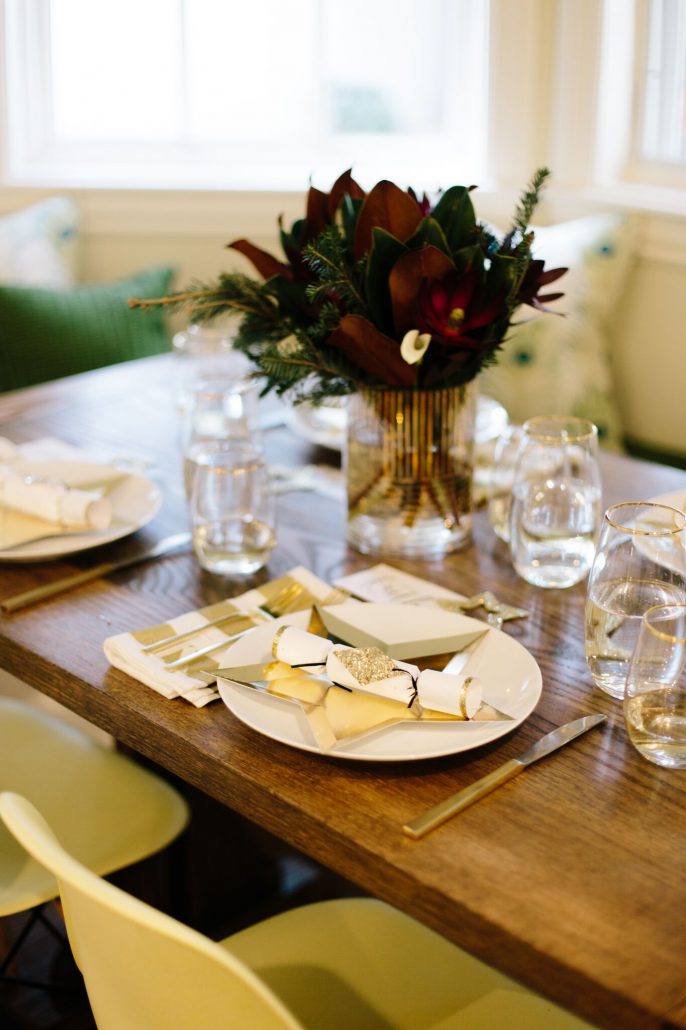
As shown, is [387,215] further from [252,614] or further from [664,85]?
[664,85]

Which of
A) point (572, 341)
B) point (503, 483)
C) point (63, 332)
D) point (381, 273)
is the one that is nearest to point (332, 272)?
point (381, 273)

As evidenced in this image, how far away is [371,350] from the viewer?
1.24 metres

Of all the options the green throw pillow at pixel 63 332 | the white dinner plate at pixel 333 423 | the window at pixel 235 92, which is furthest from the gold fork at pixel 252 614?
the window at pixel 235 92

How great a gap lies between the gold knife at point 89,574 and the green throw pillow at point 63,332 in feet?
4.44

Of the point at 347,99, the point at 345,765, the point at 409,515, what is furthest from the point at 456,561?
the point at 347,99

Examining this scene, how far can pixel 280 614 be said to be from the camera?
1221 millimetres

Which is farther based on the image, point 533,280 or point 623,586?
point 533,280

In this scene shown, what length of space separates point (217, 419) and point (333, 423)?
18 centimetres

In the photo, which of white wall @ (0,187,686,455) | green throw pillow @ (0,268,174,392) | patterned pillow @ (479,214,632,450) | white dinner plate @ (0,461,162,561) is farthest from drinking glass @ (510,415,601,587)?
green throw pillow @ (0,268,174,392)

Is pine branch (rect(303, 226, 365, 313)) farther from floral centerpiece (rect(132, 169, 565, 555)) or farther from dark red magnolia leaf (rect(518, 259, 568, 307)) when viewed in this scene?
dark red magnolia leaf (rect(518, 259, 568, 307))

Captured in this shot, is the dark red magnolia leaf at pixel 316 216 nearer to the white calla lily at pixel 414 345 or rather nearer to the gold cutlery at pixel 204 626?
the white calla lily at pixel 414 345

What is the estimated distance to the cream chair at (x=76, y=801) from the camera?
128 cm

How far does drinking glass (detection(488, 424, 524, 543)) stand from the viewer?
142 centimetres

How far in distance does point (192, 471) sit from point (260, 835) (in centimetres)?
85
